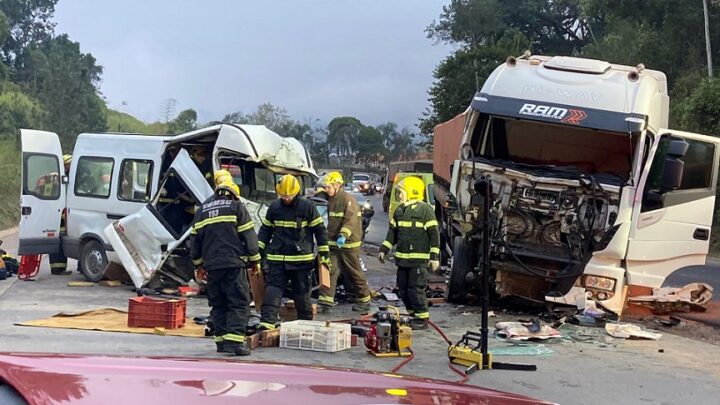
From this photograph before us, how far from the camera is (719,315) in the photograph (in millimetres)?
10445

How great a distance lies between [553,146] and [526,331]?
2.74m

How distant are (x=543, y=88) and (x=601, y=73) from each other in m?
0.81

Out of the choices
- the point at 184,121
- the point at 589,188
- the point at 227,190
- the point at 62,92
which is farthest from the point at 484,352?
the point at 184,121

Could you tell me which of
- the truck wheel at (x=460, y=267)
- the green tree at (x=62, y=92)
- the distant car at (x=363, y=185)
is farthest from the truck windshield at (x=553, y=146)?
the distant car at (x=363, y=185)

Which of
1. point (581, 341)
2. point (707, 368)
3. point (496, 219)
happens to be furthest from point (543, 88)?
point (707, 368)

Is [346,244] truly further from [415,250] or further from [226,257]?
[226,257]

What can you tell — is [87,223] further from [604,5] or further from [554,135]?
[604,5]

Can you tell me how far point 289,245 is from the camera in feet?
26.1

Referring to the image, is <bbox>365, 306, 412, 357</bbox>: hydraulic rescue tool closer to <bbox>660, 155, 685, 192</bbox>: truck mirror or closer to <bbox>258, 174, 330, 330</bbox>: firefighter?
<bbox>258, 174, 330, 330</bbox>: firefighter

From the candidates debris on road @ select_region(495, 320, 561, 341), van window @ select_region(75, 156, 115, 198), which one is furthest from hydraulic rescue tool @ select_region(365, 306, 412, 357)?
van window @ select_region(75, 156, 115, 198)

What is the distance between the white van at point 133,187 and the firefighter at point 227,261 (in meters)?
3.23

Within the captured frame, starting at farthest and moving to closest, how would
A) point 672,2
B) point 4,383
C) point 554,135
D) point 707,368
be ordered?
point 672,2 < point 554,135 < point 707,368 < point 4,383

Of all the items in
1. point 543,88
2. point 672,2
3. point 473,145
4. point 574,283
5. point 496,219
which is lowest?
point 574,283

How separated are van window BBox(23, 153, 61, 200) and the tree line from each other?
59.7 ft
